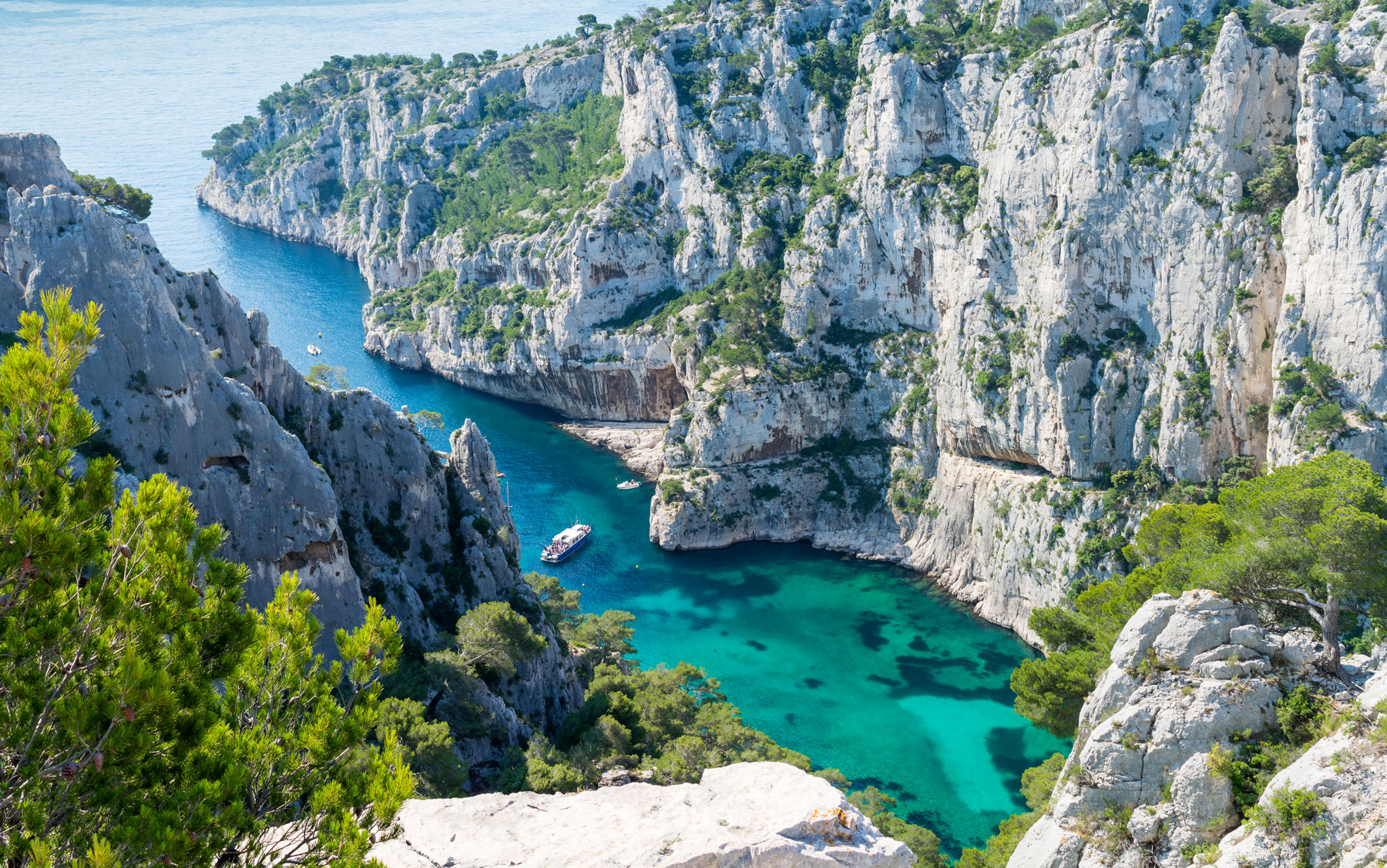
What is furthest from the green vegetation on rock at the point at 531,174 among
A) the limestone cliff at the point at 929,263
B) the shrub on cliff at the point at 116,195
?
the shrub on cliff at the point at 116,195

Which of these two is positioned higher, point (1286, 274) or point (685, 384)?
point (1286, 274)

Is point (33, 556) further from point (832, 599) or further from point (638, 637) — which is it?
point (832, 599)

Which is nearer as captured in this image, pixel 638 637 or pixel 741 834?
pixel 741 834

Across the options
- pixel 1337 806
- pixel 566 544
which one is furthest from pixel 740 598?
pixel 1337 806

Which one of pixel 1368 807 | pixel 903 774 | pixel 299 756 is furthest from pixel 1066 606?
pixel 299 756

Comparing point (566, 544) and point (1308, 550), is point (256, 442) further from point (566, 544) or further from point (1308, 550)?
point (566, 544)

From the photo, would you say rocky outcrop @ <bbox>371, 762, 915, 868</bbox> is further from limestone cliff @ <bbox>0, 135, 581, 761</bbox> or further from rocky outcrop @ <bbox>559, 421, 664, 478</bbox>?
rocky outcrop @ <bbox>559, 421, 664, 478</bbox>
